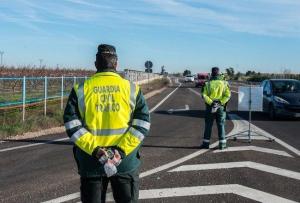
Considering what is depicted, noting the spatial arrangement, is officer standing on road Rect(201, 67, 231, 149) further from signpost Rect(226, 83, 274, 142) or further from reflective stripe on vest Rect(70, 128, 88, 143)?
reflective stripe on vest Rect(70, 128, 88, 143)

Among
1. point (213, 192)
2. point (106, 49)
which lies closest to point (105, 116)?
point (106, 49)

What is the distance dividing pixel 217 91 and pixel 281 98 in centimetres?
837

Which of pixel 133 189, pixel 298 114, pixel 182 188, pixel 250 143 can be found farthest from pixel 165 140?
pixel 133 189

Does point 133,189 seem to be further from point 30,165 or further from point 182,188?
point 30,165

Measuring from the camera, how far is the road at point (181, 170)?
741 centimetres

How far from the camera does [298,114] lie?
761 inches

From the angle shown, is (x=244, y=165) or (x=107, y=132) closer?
(x=107, y=132)

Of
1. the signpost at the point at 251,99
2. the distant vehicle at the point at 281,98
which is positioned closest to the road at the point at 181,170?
the signpost at the point at 251,99

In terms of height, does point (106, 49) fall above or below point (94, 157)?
above

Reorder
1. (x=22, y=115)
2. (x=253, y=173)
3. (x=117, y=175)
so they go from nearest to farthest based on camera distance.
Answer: (x=117, y=175), (x=253, y=173), (x=22, y=115)

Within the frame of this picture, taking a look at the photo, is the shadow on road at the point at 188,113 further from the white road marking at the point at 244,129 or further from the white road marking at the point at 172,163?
the white road marking at the point at 172,163

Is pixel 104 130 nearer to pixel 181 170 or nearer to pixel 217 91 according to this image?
pixel 181 170

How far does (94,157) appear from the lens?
4.34 meters

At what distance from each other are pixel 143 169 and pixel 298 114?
11420mm
